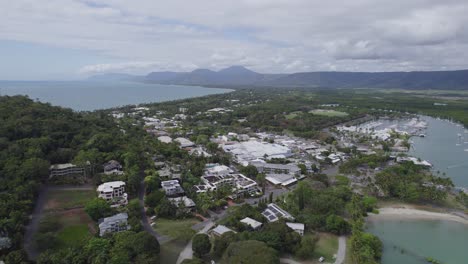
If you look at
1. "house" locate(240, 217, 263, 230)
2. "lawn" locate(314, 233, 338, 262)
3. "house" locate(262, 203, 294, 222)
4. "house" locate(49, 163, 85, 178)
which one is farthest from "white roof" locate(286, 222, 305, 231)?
"house" locate(49, 163, 85, 178)

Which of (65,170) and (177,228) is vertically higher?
(65,170)

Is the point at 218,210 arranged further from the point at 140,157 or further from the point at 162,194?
the point at 140,157

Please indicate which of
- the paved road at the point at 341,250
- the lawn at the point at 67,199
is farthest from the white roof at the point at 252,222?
the lawn at the point at 67,199

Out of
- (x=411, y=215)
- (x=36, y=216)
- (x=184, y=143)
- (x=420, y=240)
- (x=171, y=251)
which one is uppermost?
(x=184, y=143)

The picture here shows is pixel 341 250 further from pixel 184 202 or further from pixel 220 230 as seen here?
pixel 184 202

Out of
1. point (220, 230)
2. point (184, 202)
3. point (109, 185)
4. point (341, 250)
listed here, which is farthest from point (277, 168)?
point (109, 185)

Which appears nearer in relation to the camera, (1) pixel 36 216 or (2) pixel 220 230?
(2) pixel 220 230

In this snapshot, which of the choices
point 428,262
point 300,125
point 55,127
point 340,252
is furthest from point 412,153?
point 55,127

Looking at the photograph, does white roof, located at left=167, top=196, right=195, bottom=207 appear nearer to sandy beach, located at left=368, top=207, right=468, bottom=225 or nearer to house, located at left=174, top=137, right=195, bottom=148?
sandy beach, located at left=368, top=207, right=468, bottom=225
